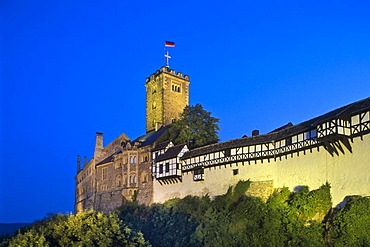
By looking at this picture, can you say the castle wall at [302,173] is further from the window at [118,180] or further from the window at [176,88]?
the window at [176,88]

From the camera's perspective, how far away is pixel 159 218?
129 ft

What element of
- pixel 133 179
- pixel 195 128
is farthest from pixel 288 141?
pixel 133 179

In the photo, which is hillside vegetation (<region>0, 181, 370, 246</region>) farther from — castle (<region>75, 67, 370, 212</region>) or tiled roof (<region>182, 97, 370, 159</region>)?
tiled roof (<region>182, 97, 370, 159</region>)

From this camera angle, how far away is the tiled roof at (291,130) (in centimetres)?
2773

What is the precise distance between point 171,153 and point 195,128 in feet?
13.7

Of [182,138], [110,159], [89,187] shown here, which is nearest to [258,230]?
[182,138]

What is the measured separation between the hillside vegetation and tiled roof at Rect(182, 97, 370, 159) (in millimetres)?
3471

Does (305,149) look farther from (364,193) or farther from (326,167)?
(364,193)

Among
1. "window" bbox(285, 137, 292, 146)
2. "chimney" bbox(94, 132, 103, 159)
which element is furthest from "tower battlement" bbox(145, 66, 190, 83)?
"window" bbox(285, 137, 292, 146)

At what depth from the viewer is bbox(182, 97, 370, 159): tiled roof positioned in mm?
27734

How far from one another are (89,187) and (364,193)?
3871 centimetres

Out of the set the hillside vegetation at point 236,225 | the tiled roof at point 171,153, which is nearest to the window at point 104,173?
the tiled roof at point 171,153

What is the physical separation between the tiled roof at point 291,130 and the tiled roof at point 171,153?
916 mm

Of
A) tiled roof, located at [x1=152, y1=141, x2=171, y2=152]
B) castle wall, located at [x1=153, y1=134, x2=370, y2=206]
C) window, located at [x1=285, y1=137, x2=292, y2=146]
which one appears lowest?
castle wall, located at [x1=153, y1=134, x2=370, y2=206]
